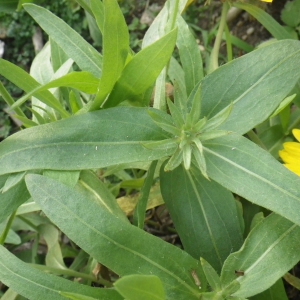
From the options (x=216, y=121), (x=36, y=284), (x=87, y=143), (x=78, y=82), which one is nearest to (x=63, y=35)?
(x=78, y=82)

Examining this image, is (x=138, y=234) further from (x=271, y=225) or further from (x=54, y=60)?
(x=54, y=60)

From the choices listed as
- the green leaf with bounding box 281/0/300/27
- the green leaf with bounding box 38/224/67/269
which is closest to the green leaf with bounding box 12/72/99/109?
the green leaf with bounding box 38/224/67/269

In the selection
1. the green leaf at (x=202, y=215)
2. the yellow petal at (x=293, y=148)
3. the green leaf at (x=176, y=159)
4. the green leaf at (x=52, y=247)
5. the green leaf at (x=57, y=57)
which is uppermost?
the green leaf at (x=57, y=57)

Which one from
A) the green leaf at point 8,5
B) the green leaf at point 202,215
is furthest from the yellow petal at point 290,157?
the green leaf at point 8,5

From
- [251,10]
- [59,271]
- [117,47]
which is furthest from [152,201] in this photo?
[251,10]

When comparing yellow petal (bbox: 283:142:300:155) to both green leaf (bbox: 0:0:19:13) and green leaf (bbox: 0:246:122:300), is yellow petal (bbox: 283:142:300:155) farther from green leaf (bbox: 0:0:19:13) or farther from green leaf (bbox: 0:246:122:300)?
green leaf (bbox: 0:0:19:13)

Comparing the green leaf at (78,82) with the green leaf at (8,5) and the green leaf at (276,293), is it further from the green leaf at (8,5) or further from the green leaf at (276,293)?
the green leaf at (276,293)
